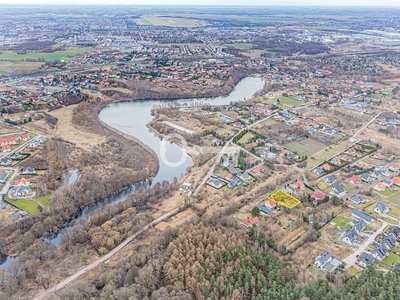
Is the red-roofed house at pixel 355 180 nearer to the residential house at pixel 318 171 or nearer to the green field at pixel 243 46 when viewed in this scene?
the residential house at pixel 318 171

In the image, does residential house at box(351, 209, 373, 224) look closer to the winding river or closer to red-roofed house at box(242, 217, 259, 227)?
red-roofed house at box(242, 217, 259, 227)

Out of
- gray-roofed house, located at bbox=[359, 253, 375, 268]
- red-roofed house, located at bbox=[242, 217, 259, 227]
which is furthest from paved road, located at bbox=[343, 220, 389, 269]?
red-roofed house, located at bbox=[242, 217, 259, 227]

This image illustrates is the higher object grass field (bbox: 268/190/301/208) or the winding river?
grass field (bbox: 268/190/301/208)

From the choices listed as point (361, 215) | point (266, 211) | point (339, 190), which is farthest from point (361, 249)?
point (339, 190)

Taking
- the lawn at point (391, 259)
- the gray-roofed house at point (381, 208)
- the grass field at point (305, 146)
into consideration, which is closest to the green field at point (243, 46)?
the grass field at point (305, 146)

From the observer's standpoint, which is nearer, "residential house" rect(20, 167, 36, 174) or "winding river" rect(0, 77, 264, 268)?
"winding river" rect(0, 77, 264, 268)

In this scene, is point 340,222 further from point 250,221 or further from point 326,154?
point 326,154

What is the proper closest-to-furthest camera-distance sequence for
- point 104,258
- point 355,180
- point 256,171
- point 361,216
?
point 104,258 < point 361,216 < point 355,180 < point 256,171
